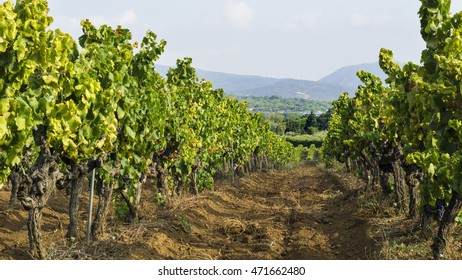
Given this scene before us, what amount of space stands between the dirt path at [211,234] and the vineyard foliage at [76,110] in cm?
71

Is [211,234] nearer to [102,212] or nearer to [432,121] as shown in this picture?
[102,212]

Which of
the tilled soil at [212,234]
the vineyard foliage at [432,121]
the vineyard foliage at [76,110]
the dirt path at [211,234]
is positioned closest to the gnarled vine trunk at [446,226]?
the vineyard foliage at [432,121]

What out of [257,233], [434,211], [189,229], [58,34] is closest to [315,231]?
[257,233]

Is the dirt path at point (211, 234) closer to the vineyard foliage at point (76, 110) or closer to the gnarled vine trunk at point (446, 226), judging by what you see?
the vineyard foliage at point (76, 110)

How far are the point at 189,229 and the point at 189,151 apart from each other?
268 cm

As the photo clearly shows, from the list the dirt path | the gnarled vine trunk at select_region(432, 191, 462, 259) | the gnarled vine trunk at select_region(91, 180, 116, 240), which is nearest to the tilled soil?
the dirt path

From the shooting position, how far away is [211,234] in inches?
465

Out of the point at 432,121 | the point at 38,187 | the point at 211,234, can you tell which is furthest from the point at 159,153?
the point at 432,121

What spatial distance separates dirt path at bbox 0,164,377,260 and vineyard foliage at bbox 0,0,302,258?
71 cm

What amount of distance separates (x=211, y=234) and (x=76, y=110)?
6.02m

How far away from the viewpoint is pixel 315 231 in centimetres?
1230

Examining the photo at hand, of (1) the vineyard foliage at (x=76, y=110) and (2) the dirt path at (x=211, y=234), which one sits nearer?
(1) the vineyard foliage at (x=76, y=110)

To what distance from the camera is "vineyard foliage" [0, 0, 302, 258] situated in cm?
560

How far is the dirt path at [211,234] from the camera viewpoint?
8883 millimetres
